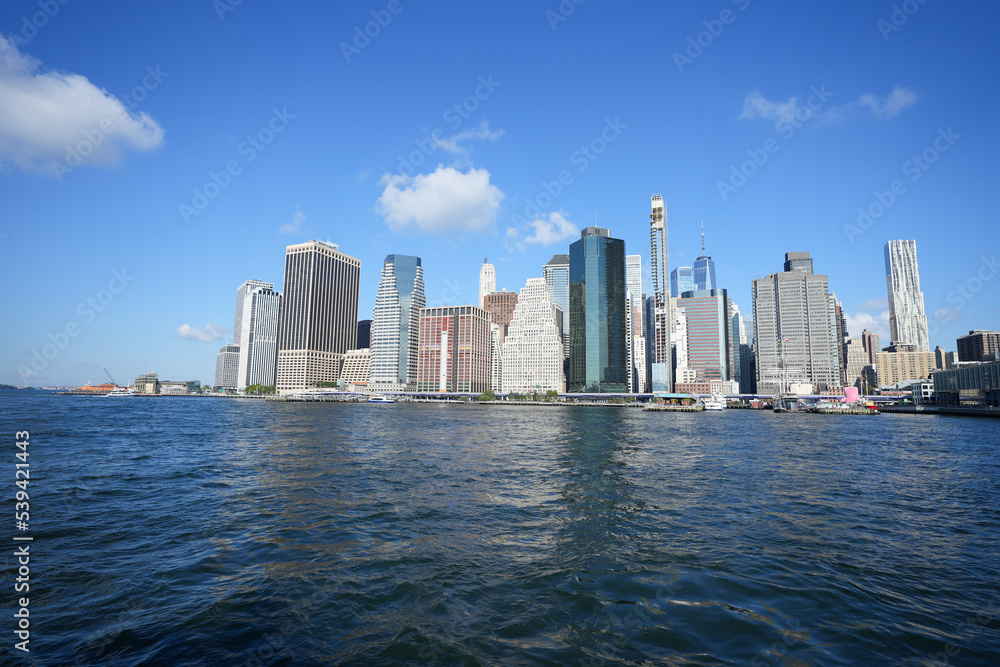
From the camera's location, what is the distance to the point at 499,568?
14.8 meters

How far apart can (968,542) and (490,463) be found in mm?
27608

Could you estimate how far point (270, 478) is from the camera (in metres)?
29.0

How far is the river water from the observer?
10367 mm

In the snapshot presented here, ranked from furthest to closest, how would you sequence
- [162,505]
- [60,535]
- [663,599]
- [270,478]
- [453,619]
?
1. [270,478]
2. [162,505]
3. [60,535]
4. [663,599]
5. [453,619]

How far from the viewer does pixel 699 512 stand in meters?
22.6

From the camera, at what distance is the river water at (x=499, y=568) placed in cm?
1037

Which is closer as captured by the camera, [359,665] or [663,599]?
[359,665]

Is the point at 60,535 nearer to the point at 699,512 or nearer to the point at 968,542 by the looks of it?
the point at 699,512

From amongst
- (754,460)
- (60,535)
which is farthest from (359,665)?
(754,460)

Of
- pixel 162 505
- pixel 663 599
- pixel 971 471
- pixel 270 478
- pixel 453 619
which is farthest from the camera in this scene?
pixel 971 471

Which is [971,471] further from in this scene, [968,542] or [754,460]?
[968,542]

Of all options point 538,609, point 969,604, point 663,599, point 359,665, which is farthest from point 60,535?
point 969,604

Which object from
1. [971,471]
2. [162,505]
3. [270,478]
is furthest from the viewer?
[971,471]

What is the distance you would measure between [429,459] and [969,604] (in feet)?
108
